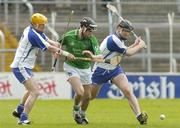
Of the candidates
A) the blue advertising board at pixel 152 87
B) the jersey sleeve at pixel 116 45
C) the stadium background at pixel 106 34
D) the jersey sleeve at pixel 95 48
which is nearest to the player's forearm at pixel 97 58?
the jersey sleeve at pixel 95 48

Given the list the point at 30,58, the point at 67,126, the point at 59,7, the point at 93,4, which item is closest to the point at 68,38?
the point at 30,58

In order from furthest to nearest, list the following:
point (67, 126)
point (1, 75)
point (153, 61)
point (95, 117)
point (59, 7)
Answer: point (59, 7) < point (153, 61) < point (1, 75) < point (95, 117) < point (67, 126)

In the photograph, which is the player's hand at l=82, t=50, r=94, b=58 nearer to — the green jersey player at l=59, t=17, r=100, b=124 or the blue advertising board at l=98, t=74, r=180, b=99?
the green jersey player at l=59, t=17, r=100, b=124

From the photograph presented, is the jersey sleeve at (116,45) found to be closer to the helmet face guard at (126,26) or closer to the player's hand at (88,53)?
the helmet face guard at (126,26)

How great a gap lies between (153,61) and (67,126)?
1521 centimetres

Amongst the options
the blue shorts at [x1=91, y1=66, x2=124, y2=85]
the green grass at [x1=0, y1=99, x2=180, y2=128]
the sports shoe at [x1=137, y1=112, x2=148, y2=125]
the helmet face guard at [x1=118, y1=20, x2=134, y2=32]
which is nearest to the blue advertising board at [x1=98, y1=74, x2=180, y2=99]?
the green grass at [x1=0, y1=99, x2=180, y2=128]

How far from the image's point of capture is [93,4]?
3106cm

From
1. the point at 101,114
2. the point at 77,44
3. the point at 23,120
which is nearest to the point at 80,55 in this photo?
the point at 77,44

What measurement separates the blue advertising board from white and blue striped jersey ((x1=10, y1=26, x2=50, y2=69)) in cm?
1186

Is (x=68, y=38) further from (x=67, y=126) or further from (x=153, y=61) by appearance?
(x=153, y=61)

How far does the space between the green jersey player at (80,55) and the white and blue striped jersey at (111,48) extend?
248 mm

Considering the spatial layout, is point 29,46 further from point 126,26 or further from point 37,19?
point 126,26

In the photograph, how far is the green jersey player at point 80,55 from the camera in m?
16.7

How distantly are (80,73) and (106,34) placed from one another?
43.6 ft
